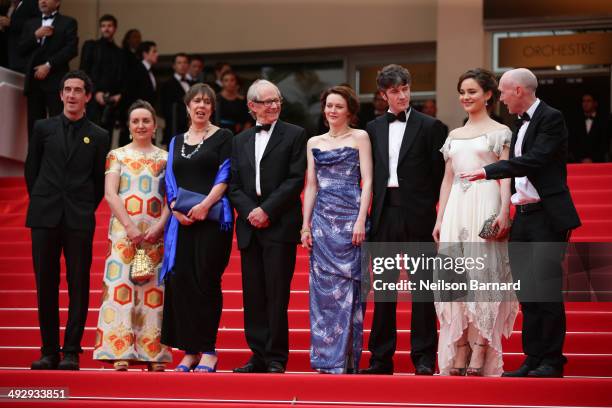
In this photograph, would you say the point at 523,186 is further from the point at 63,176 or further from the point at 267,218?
the point at 63,176

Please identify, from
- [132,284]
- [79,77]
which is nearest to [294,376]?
[132,284]

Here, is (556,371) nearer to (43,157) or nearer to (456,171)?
(456,171)

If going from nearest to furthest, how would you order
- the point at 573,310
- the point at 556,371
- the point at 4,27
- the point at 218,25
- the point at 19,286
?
the point at 556,371 → the point at 573,310 → the point at 19,286 → the point at 4,27 → the point at 218,25

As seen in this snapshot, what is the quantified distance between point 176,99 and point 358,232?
679 cm

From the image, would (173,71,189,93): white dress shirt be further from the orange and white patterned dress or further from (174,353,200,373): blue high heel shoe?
(174,353,200,373): blue high heel shoe

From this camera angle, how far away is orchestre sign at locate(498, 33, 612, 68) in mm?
14602

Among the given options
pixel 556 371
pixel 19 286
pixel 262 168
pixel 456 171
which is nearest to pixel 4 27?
pixel 19 286

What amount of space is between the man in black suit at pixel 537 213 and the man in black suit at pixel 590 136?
22.9 ft

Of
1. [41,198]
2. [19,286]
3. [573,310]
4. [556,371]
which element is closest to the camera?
[556,371]

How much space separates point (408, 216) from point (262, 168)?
97cm

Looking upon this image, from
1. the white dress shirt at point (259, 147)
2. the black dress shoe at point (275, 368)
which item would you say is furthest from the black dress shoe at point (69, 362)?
the white dress shirt at point (259, 147)

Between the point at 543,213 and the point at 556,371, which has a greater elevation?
the point at 543,213

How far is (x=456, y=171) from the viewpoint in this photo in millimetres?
6352

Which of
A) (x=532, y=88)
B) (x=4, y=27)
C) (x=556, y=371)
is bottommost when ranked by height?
(x=556, y=371)
